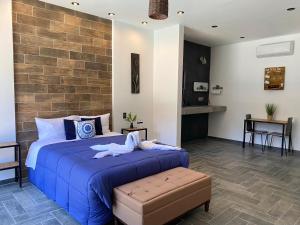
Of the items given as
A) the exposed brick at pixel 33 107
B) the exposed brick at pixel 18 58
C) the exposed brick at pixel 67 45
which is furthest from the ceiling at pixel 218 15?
the exposed brick at pixel 33 107

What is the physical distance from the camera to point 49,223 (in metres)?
2.33

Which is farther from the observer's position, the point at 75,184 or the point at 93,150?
the point at 93,150

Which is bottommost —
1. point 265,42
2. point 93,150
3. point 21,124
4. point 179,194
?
point 179,194

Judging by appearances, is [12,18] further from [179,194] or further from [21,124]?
[179,194]

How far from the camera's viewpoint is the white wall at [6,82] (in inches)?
126

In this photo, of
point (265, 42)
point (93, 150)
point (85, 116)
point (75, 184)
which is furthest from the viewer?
point (265, 42)

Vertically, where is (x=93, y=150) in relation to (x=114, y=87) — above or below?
below

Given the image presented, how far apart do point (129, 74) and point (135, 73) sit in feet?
0.46

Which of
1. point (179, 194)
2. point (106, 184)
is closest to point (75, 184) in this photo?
point (106, 184)

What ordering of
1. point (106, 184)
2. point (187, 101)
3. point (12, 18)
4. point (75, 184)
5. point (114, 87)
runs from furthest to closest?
point (187, 101)
point (114, 87)
point (12, 18)
point (75, 184)
point (106, 184)

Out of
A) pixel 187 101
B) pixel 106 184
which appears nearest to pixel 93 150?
pixel 106 184

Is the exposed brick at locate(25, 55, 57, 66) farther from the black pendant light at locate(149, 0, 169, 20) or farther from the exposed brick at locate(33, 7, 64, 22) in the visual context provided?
the black pendant light at locate(149, 0, 169, 20)

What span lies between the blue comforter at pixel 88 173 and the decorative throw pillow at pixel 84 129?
1.15 ft

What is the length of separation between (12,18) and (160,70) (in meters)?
2.87
